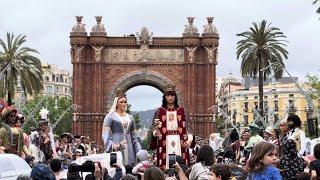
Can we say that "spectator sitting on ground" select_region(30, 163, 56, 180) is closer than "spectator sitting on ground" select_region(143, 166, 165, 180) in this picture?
No

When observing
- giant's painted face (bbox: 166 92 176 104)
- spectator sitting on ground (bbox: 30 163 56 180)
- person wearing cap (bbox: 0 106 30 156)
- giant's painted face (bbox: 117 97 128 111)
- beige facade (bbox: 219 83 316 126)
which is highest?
beige facade (bbox: 219 83 316 126)

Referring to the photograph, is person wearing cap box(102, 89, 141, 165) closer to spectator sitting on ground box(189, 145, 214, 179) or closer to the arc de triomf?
spectator sitting on ground box(189, 145, 214, 179)

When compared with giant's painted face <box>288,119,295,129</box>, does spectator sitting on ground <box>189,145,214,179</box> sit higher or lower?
lower

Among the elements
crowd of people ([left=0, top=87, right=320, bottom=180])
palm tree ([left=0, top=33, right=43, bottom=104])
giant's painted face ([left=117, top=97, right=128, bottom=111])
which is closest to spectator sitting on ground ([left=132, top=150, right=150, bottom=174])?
crowd of people ([left=0, top=87, right=320, bottom=180])

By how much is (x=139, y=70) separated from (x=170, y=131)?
52113mm

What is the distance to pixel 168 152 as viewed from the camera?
583 inches

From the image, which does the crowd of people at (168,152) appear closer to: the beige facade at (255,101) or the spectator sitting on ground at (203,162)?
the spectator sitting on ground at (203,162)

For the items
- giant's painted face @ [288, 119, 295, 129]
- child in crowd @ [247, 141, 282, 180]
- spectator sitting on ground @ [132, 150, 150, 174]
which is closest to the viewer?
child in crowd @ [247, 141, 282, 180]

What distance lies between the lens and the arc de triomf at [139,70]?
66.8 m

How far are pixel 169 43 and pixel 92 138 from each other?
1019 centimetres

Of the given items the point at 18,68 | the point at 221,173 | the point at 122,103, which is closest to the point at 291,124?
the point at 122,103

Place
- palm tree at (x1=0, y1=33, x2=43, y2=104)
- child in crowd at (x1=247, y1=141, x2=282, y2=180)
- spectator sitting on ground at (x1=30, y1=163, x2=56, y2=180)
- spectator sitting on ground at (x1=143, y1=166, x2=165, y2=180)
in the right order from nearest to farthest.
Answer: child in crowd at (x1=247, y1=141, x2=282, y2=180) < spectator sitting on ground at (x1=143, y1=166, x2=165, y2=180) < spectator sitting on ground at (x1=30, y1=163, x2=56, y2=180) < palm tree at (x1=0, y1=33, x2=43, y2=104)

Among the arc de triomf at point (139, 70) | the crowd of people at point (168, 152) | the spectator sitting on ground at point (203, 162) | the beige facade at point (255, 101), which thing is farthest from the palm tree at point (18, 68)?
the beige facade at point (255, 101)

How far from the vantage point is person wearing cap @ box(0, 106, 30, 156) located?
14078 millimetres
